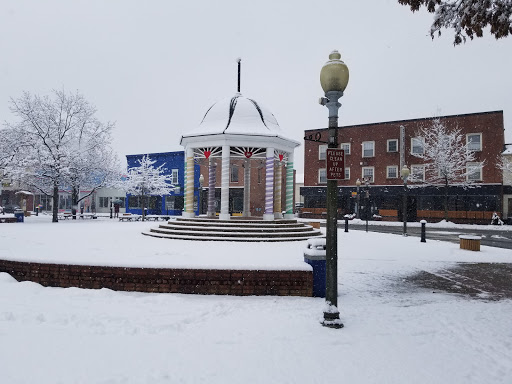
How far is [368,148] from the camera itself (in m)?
39.1

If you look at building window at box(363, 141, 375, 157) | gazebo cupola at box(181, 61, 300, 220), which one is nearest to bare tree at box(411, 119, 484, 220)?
building window at box(363, 141, 375, 157)

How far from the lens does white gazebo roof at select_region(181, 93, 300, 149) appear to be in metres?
15.3

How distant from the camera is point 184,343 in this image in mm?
4387

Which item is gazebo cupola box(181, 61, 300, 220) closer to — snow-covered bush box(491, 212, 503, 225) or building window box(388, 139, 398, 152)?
snow-covered bush box(491, 212, 503, 225)

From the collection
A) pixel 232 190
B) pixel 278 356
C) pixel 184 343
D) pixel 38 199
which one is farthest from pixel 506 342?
pixel 38 199

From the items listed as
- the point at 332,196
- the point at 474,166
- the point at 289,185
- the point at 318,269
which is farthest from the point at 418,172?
the point at 332,196

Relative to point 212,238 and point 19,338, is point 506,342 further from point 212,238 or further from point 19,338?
point 212,238

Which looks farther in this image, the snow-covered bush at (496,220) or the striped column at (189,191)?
the snow-covered bush at (496,220)

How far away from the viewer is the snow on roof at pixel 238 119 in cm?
1560

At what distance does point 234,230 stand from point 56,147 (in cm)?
1910

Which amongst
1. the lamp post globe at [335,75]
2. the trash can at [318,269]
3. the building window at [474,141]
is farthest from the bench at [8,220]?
the building window at [474,141]

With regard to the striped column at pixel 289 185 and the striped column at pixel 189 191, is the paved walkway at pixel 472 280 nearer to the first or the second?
the striped column at pixel 289 185

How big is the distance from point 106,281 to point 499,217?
3574cm

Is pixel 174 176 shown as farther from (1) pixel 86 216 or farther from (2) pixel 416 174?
(2) pixel 416 174
